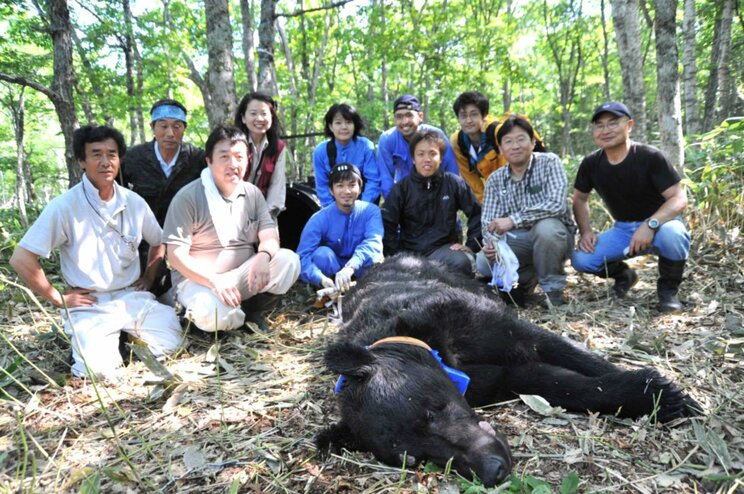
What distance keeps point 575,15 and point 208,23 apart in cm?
1550

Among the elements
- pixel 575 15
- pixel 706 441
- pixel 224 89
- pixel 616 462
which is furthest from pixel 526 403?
pixel 575 15

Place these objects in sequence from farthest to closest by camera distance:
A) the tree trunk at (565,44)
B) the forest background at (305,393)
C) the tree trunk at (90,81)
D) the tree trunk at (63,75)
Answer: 1. the tree trunk at (565,44)
2. the tree trunk at (90,81)
3. the tree trunk at (63,75)
4. the forest background at (305,393)

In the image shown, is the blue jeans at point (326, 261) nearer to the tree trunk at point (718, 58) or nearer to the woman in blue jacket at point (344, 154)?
the woman in blue jacket at point (344, 154)

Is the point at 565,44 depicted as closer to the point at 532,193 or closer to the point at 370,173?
the point at 370,173

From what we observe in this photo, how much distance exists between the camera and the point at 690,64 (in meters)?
7.60

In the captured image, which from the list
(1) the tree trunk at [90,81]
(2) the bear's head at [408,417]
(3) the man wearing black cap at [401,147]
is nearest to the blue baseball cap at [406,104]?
(3) the man wearing black cap at [401,147]

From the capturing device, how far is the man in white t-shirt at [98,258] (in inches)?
120

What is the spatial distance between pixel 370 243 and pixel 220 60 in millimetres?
2832

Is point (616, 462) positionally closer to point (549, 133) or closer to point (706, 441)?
point (706, 441)

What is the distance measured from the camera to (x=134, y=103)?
8891mm

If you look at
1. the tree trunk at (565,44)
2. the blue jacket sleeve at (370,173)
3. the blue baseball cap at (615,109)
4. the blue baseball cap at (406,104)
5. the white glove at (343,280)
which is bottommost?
the white glove at (343,280)

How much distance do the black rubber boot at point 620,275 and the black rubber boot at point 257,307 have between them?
118 inches

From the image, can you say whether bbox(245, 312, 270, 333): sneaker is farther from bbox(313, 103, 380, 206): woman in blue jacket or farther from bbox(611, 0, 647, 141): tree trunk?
bbox(611, 0, 647, 141): tree trunk

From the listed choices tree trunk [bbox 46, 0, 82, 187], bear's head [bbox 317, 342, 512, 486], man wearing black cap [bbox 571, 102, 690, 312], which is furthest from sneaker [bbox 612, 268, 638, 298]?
tree trunk [bbox 46, 0, 82, 187]
